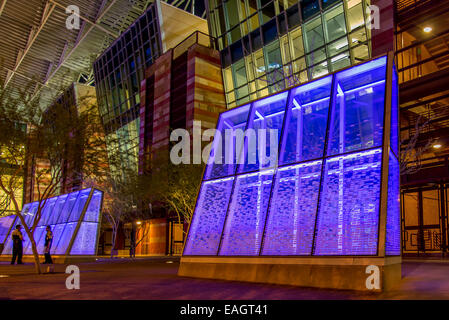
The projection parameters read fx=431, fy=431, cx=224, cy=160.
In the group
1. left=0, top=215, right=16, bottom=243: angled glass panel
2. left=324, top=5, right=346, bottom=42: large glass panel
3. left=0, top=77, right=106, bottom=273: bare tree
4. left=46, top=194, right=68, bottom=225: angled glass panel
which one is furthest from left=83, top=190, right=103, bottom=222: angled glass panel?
left=324, top=5, right=346, bottom=42: large glass panel

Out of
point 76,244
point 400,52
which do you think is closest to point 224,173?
point 76,244

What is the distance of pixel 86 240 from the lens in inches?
865

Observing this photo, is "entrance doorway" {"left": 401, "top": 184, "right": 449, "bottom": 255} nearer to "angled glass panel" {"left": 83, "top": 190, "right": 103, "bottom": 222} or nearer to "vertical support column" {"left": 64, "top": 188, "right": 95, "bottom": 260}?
"angled glass panel" {"left": 83, "top": 190, "right": 103, "bottom": 222}

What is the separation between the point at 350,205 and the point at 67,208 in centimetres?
1852

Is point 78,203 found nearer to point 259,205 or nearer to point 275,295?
point 259,205

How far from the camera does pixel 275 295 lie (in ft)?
A: 24.3

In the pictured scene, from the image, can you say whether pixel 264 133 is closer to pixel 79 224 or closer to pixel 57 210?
pixel 79 224

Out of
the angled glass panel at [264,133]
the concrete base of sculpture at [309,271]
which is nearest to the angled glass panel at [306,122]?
the angled glass panel at [264,133]

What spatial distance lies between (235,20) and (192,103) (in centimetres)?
736

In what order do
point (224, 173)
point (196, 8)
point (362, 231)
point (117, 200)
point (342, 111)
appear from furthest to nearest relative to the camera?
point (196, 8), point (117, 200), point (224, 173), point (342, 111), point (362, 231)

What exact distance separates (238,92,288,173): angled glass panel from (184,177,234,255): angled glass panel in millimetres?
788

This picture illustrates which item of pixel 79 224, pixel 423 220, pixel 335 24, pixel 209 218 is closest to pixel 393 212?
pixel 209 218

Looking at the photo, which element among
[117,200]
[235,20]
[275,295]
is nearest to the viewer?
[275,295]

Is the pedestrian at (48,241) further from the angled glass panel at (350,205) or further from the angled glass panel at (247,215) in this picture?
the angled glass panel at (350,205)
